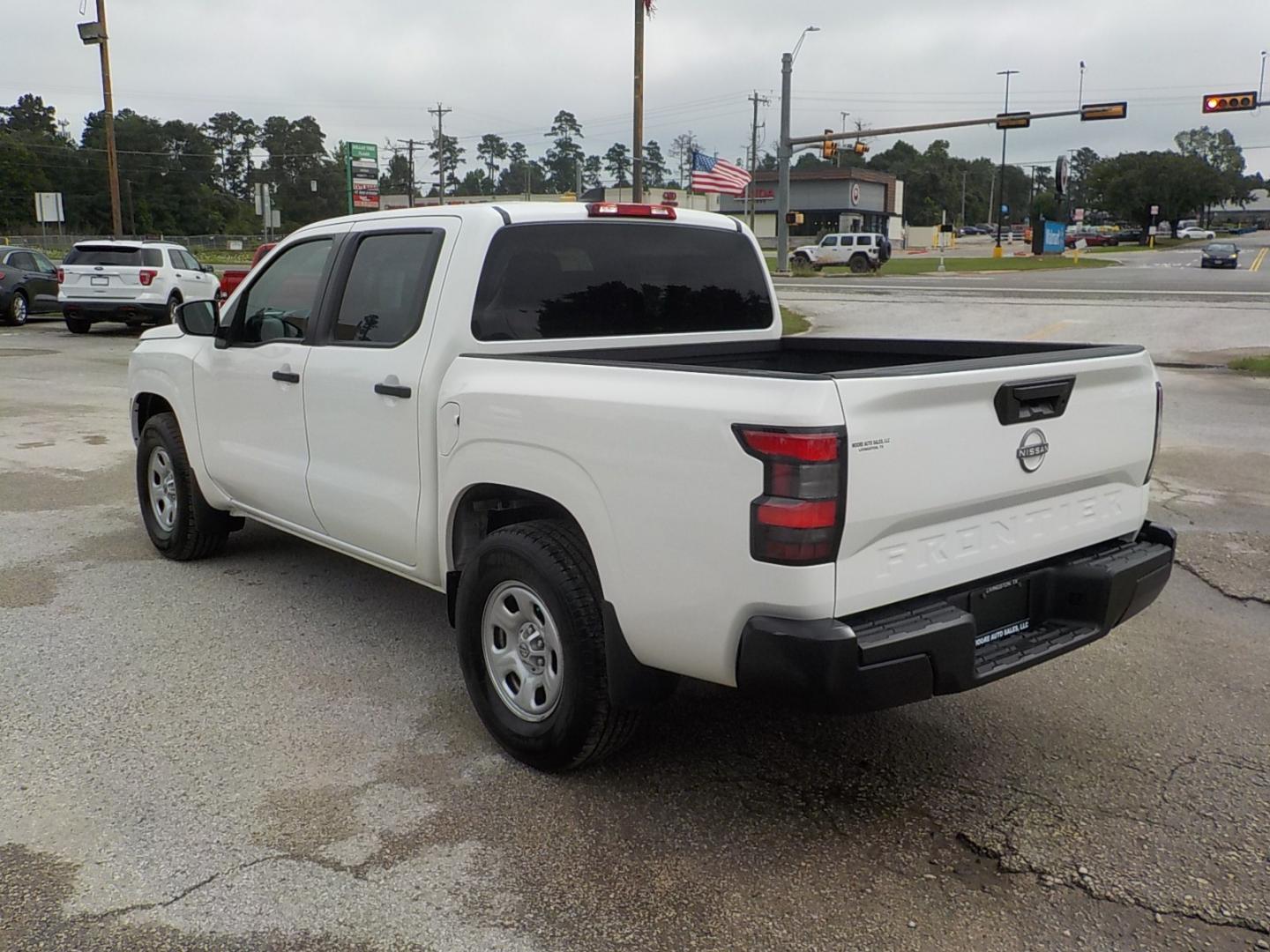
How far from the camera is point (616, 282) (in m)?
4.54

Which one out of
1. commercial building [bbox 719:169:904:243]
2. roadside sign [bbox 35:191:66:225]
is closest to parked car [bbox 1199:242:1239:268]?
commercial building [bbox 719:169:904:243]

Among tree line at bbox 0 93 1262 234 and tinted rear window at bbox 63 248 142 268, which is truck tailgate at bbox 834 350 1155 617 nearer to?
tinted rear window at bbox 63 248 142 268

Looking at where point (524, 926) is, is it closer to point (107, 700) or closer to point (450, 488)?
point (450, 488)

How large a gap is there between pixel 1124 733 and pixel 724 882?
1841 mm

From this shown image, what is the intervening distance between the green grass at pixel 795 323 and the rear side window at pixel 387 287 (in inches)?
611

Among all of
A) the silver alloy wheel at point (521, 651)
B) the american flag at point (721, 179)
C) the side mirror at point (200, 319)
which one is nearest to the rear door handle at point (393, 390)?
the silver alloy wheel at point (521, 651)

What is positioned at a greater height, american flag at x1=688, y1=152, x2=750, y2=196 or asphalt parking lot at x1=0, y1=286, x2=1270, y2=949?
american flag at x1=688, y1=152, x2=750, y2=196

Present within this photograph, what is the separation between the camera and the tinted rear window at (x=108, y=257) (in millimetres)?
20531

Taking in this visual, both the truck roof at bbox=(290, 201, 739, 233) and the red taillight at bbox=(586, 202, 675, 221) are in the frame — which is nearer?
the truck roof at bbox=(290, 201, 739, 233)

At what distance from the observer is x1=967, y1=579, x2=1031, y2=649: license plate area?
334 centimetres

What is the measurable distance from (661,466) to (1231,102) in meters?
41.5

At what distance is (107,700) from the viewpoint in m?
4.36

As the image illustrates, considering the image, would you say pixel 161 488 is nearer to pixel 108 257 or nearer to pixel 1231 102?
pixel 108 257

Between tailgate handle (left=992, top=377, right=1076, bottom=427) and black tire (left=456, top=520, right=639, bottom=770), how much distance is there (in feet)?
4.31
